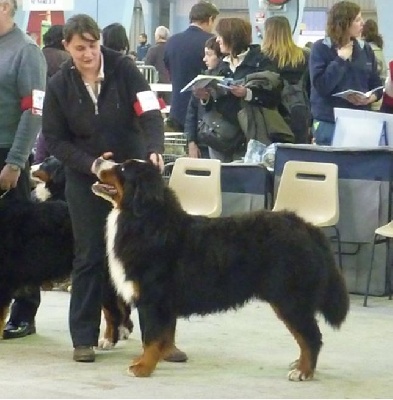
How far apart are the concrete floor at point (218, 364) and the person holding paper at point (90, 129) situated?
28 cm

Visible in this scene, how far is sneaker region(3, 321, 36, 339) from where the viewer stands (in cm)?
523

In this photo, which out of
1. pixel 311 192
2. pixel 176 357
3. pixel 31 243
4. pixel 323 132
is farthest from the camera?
pixel 323 132

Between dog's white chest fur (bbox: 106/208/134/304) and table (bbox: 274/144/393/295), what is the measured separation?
2.55 m

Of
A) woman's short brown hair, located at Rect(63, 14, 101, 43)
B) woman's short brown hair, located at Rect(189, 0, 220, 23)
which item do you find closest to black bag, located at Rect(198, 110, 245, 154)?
woman's short brown hair, located at Rect(189, 0, 220, 23)

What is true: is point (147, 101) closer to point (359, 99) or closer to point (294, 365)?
point (294, 365)

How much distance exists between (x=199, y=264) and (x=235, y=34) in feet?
10.9

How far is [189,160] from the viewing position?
6875mm

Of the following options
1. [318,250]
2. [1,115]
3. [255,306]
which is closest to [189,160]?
[255,306]

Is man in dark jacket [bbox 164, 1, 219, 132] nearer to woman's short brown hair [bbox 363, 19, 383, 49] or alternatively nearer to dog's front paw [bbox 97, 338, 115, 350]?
woman's short brown hair [bbox 363, 19, 383, 49]

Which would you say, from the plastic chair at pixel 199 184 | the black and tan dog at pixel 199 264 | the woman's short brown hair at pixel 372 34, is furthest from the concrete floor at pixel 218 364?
the woman's short brown hair at pixel 372 34

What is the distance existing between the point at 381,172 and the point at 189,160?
1.31 metres

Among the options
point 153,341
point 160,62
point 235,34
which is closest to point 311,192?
point 235,34

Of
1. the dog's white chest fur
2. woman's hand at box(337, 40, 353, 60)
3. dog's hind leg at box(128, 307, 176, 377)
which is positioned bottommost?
dog's hind leg at box(128, 307, 176, 377)

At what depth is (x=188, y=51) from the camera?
8.39m
